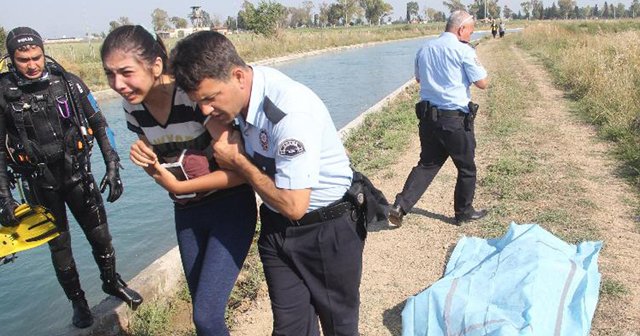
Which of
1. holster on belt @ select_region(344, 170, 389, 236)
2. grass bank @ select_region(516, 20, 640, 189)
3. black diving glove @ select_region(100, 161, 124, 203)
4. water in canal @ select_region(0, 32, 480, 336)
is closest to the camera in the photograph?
holster on belt @ select_region(344, 170, 389, 236)

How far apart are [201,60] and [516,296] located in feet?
6.77

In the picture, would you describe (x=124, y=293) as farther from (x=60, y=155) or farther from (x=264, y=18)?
(x=264, y=18)

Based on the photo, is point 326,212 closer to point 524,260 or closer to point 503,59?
point 524,260

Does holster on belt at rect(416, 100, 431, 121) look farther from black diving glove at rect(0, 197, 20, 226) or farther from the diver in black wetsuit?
black diving glove at rect(0, 197, 20, 226)

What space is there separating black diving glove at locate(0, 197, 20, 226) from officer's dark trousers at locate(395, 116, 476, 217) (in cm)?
299

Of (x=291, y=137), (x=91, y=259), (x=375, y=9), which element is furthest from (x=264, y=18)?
(x=375, y=9)

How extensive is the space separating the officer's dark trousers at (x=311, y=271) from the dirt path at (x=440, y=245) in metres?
1.04

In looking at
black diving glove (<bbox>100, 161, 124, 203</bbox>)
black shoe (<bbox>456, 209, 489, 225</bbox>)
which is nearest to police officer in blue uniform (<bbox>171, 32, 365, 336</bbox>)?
black diving glove (<bbox>100, 161, 124, 203</bbox>)

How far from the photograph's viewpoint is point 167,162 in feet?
7.69

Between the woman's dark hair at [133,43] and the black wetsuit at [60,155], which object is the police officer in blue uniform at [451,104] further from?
the woman's dark hair at [133,43]

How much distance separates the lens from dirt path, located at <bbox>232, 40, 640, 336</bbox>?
3285 millimetres

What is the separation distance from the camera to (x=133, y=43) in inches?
83.6

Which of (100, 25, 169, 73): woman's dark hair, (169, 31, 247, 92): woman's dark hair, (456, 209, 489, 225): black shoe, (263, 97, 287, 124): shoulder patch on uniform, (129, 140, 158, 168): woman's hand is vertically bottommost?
(456, 209, 489, 225): black shoe

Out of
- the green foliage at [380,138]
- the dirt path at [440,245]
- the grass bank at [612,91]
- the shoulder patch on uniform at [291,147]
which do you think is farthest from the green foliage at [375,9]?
the shoulder patch on uniform at [291,147]
